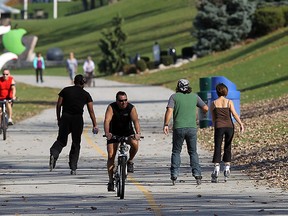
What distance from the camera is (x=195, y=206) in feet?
50.6

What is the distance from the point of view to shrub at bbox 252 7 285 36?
67.6 m

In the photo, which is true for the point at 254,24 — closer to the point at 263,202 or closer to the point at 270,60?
the point at 270,60

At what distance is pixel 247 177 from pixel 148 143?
7447 mm

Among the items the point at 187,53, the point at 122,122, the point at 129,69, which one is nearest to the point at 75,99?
the point at 122,122

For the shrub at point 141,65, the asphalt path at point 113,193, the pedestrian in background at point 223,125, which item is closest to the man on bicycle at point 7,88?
the asphalt path at point 113,193

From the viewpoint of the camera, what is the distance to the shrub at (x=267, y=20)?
67.6 m

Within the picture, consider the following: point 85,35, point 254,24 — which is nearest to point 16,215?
point 254,24

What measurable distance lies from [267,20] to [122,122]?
5216cm

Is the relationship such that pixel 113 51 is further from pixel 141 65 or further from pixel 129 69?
pixel 141 65

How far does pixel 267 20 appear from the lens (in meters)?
68.2

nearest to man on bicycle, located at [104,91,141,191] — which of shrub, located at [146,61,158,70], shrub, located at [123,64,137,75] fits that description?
shrub, located at [146,61,158,70]

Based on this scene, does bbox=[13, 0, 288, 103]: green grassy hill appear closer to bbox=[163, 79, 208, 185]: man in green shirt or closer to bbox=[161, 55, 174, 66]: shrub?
bbox=[161, 55, 174, 66]: shrub

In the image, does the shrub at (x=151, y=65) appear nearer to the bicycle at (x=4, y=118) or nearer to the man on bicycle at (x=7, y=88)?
the man on bicycle at (x=7, y=88)

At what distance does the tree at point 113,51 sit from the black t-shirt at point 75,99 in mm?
53285
